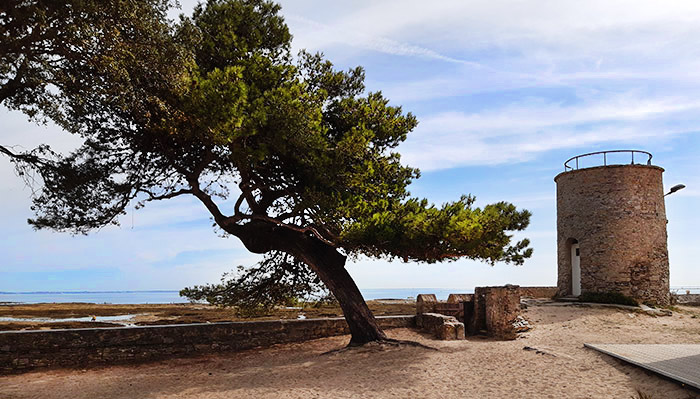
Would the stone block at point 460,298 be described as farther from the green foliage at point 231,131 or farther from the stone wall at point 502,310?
the green foliage at point 231,131

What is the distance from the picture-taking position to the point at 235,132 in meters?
9.12

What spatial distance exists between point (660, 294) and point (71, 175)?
19.9 m

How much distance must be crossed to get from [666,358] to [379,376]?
201 inches

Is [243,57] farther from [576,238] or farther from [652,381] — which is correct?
[576,238]

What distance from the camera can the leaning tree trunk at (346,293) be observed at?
37.8 feet

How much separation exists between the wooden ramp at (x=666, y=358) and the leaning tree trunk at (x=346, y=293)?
4.83 m

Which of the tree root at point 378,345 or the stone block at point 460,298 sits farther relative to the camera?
the stone block at point 460,298

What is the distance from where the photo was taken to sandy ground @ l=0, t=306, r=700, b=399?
748 centimetres

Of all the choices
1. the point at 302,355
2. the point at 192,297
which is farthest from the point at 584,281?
the point at 192,297

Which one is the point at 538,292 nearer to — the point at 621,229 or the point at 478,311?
the point at 621,229

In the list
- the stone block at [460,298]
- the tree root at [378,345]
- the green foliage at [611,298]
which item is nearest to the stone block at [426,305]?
the stone block at [460,298]

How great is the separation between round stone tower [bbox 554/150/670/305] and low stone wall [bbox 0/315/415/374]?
446 inches

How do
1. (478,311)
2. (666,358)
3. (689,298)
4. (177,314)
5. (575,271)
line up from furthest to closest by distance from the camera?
(689,298) → (177,314) → (575,271) → (478,311) → (666,358)

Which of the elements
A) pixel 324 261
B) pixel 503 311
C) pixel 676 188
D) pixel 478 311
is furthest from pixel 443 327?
pixel 676 188
